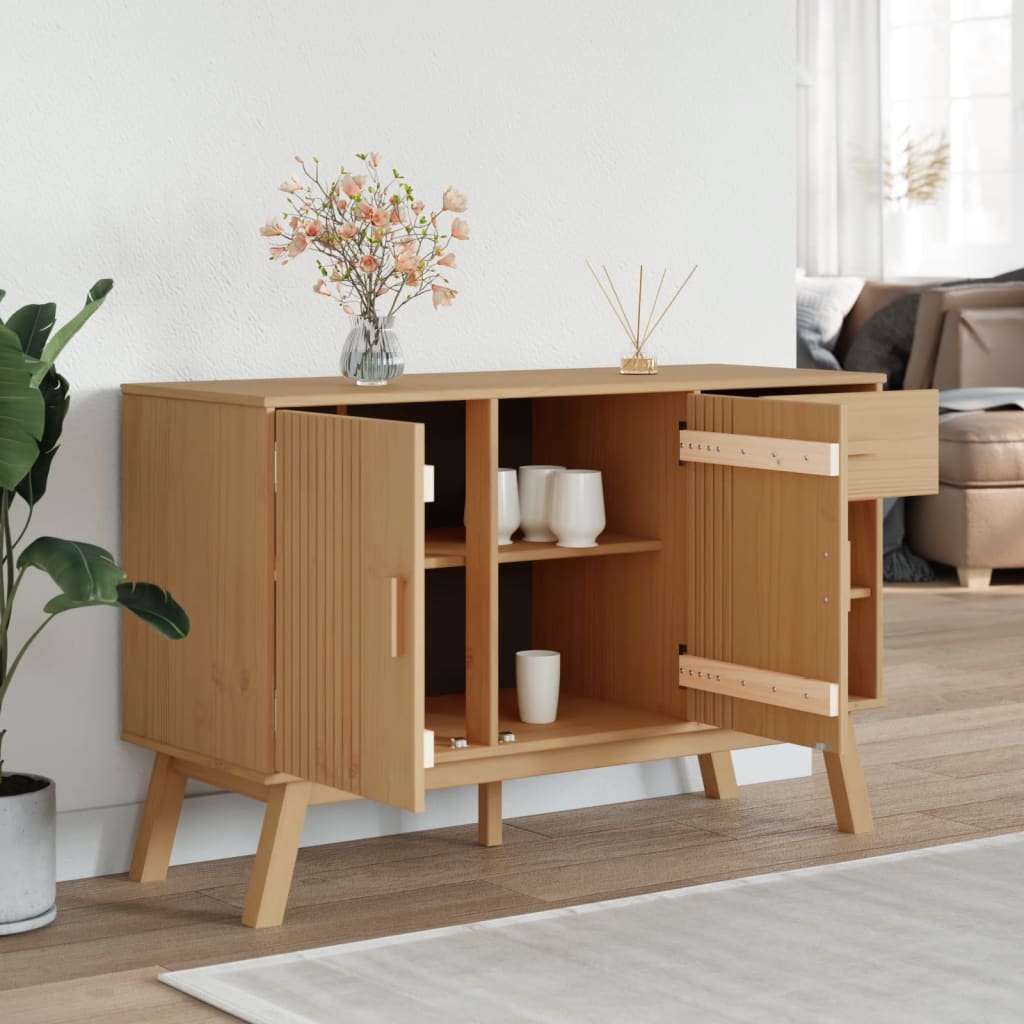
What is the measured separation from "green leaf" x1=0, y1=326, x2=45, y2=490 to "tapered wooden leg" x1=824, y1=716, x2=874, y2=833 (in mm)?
1380

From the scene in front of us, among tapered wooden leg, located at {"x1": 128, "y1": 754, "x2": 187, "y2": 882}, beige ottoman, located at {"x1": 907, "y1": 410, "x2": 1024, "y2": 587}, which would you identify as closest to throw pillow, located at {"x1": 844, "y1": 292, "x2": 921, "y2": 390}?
beige ottoman, located at {"x1": 907, "y1": 410, "x2": 1024, "y2": 587}

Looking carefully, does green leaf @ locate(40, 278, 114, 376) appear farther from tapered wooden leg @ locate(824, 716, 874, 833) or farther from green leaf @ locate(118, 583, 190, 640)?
tapered wooden leg @ locate(824, 716, 874, 833)

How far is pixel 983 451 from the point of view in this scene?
5766 millimetres

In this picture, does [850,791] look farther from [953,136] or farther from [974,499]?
[953,136]

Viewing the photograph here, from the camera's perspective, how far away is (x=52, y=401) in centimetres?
260

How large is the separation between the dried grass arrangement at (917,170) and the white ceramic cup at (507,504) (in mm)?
5637

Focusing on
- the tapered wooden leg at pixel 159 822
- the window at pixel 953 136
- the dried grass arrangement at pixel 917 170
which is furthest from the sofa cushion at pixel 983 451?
the tapered wooden leg at pixel 159 822

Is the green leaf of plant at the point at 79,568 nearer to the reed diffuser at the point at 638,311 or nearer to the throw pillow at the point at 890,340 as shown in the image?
the reed diffuser at the point at 638,311

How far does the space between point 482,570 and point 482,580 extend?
0.6 inches

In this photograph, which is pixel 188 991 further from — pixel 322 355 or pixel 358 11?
pixel 358 11

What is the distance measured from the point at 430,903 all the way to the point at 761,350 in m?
1.29

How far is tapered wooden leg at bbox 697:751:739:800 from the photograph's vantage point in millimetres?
3377

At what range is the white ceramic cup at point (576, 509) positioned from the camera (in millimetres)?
2934

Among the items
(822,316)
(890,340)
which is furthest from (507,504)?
(822,316)
